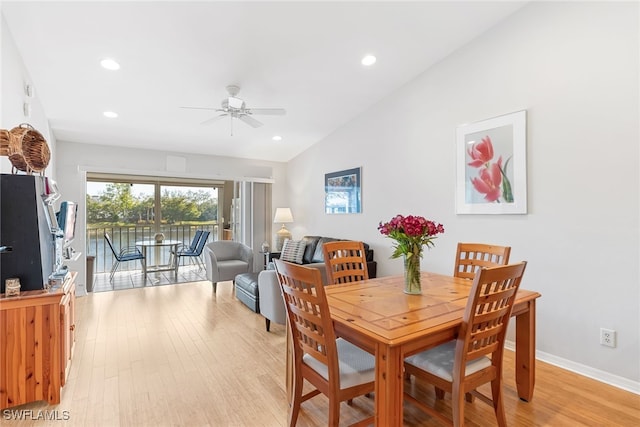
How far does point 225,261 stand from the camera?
5.27 metres

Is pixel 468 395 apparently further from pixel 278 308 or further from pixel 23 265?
pixel 23 265

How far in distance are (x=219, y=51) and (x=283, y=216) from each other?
3.71m

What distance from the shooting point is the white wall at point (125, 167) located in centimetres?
489

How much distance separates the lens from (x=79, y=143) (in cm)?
501

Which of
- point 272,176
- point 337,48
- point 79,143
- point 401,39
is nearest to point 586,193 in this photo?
point 401,39

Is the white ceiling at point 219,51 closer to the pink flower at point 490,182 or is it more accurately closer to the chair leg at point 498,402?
the pink flower at point 490,182

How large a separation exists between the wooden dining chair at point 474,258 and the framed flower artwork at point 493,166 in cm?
69

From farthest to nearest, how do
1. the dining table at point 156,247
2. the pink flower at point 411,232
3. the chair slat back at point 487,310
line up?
1. the dining table at point 156,247
2. the pink flower at point 411,232
3. the chair slat back at point 487,310

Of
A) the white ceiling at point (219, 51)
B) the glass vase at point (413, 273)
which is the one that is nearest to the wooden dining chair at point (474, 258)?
the glass vase at point (413, 273)

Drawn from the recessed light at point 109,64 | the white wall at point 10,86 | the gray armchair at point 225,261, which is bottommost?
the gray armchair at point 225,261

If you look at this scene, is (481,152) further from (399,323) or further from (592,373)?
(399,323)

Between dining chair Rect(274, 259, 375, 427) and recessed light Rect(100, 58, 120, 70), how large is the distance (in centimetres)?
277

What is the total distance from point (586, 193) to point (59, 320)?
3.99m

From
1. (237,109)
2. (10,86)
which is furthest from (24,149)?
(237,109)
